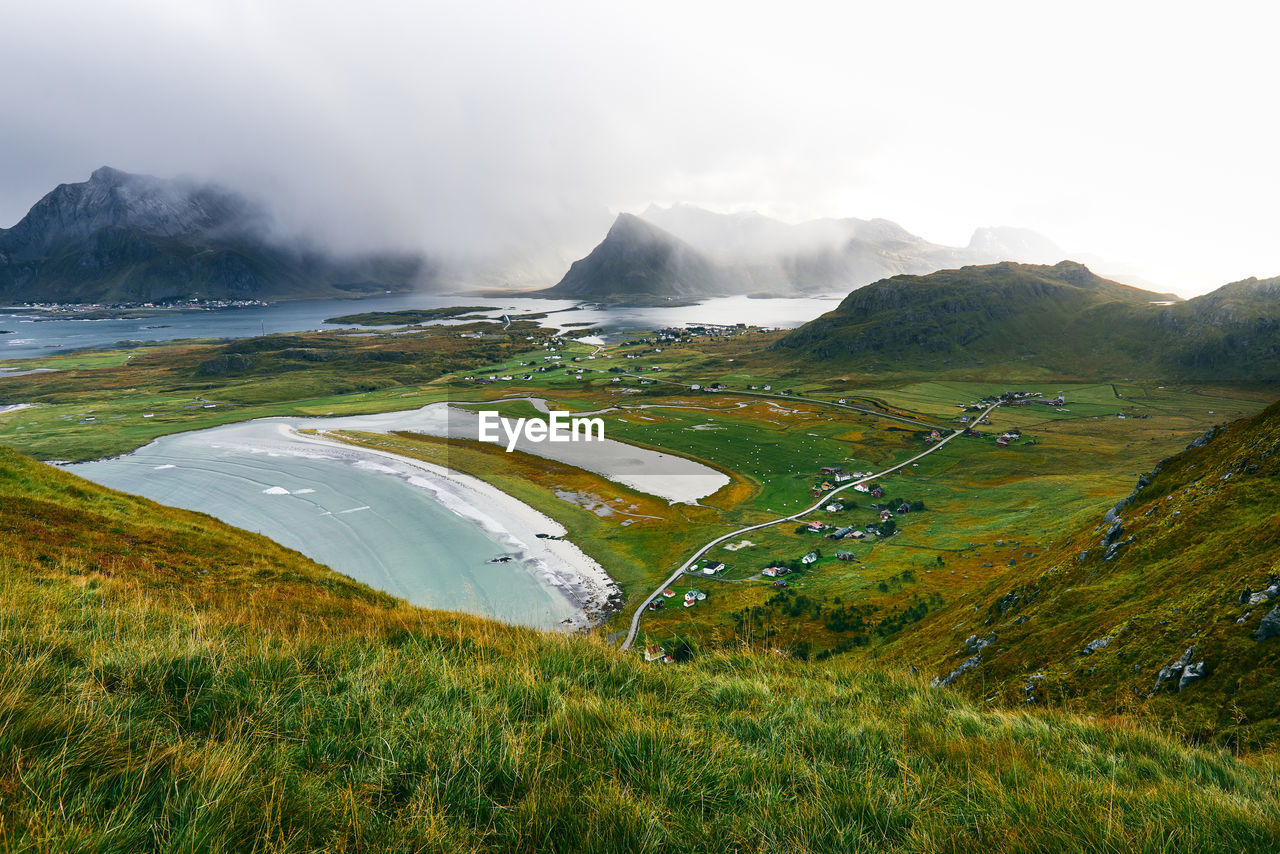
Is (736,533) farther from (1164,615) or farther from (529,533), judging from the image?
(1164,615)

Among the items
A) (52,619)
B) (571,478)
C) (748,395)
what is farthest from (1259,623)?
(748,395)

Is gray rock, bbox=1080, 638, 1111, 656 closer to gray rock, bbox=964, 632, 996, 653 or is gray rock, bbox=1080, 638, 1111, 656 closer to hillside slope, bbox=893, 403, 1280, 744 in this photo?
hillside slope, bbox=893, 403, 1280, 744

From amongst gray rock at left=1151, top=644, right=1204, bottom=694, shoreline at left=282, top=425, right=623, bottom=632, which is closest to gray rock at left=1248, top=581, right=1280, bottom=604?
gray rock at left=1151, top=644, right=1204, bottom=694

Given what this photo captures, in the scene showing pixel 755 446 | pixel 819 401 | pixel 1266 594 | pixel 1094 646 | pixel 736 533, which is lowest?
pixel 736 533

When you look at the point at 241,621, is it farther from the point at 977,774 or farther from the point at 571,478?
the point at 571,478

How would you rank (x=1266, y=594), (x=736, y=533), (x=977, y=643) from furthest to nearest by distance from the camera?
(x=736, y=533) < (x=977, y=643) < (x=1266, y=594)

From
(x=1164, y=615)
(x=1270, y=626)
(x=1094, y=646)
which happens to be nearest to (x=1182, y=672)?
(x=1270, y=626)
